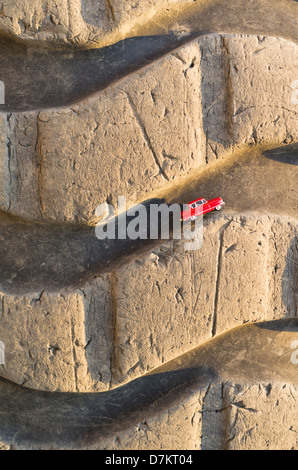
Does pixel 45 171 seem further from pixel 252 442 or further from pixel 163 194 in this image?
pixel 252 442

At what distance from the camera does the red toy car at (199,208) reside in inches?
34.1

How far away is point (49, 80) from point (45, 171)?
24 cm

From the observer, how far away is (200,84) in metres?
0.85

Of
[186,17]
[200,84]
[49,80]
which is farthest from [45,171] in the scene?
[186,17]

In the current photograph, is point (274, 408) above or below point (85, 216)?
below

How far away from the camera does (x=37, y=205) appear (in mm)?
841

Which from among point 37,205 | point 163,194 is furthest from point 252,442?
point 37,205

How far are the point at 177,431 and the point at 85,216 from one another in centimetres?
57

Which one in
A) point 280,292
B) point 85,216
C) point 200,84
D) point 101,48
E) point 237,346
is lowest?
point 237,346

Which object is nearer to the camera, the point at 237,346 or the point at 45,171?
the point at 45,171

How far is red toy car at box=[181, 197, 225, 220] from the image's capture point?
0.87 metres

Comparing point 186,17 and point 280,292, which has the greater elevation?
point 186,17

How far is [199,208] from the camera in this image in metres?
0.87

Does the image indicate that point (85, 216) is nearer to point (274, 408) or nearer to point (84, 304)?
point (84, 304)
